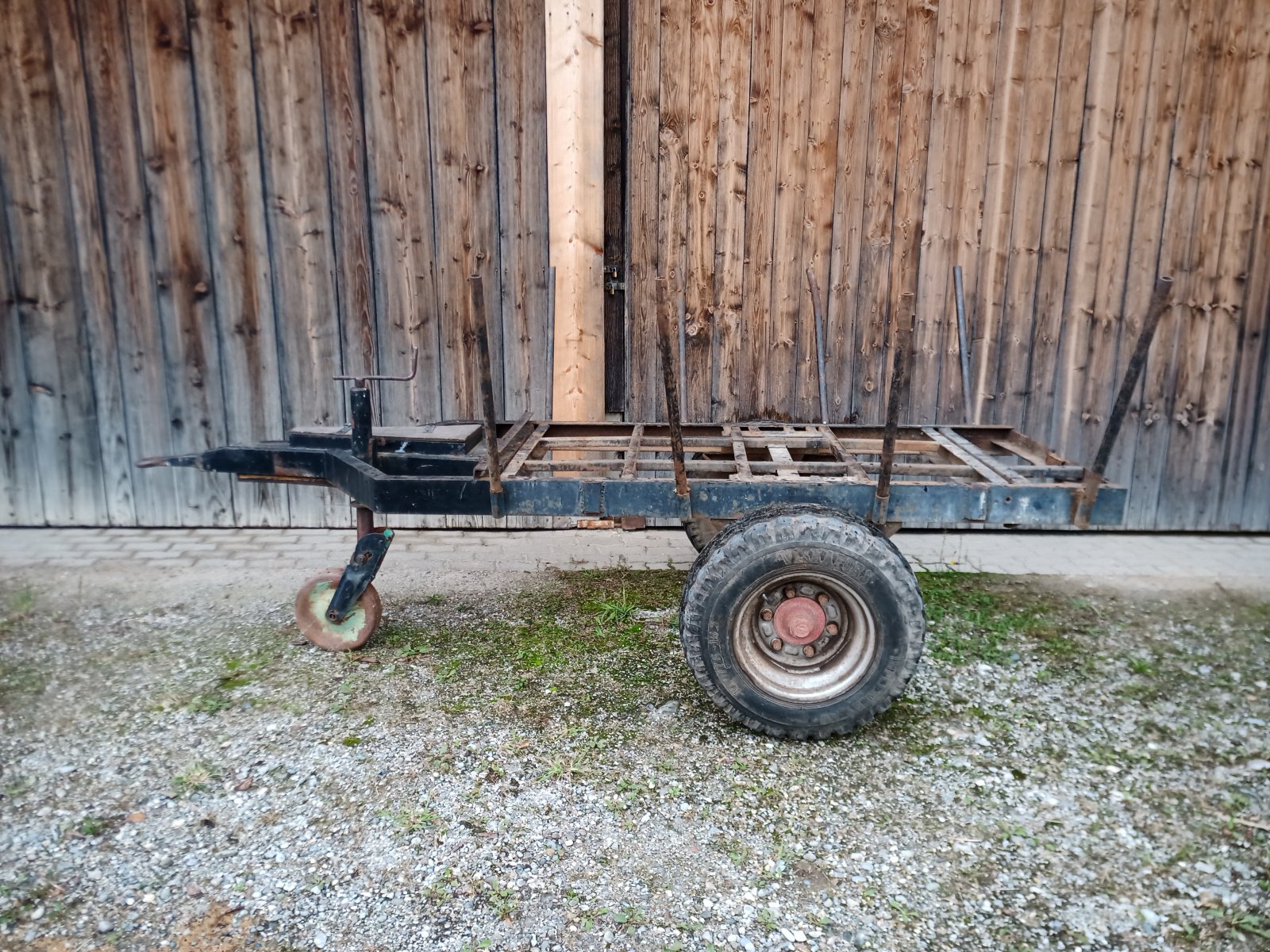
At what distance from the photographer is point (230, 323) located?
539 centimetres

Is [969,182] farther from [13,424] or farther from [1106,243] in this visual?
[13,424]

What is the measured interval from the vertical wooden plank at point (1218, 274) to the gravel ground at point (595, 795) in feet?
4.99

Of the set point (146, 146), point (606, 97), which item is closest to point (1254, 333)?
point (606, 97)

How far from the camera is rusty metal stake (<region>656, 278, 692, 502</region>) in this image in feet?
9.28

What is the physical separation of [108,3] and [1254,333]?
6948 millimetres

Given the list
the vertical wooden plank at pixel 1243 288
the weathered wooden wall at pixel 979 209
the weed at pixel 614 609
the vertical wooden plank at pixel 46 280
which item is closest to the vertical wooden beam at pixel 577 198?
the weathered wooden wall at pixel 979 209

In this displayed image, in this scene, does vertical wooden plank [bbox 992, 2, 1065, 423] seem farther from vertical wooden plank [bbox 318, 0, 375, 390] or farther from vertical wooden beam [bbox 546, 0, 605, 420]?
vertical wooden plank [bbox 318, 0, 375, 390]

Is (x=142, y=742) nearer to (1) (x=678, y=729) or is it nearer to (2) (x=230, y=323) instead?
(1) (x=678, y=729)

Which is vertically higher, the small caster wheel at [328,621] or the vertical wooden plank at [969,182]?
the vertical wooden plank at [969,182]

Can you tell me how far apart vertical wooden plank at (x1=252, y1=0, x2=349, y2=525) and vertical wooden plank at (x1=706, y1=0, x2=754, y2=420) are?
1.86 m

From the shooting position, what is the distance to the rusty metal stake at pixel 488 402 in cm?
304

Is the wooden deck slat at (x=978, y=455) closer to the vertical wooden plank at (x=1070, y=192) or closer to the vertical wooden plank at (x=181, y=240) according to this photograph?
the vertical wooden plank at (x=1070, y=192)

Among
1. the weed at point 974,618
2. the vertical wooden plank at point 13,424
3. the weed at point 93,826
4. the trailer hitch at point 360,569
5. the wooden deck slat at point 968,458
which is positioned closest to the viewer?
the weed at point 93,826

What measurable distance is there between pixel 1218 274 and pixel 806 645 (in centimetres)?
399
